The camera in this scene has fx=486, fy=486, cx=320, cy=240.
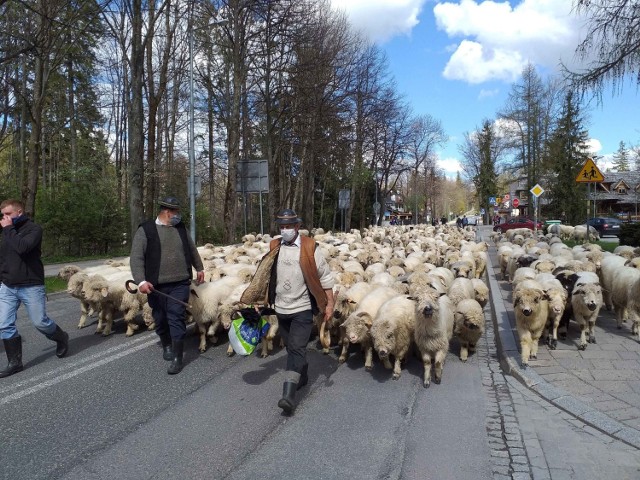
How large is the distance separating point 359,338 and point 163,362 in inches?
102

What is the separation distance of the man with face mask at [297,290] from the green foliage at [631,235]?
16925 millimetres

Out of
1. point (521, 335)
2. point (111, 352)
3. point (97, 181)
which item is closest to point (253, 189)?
point (97, 181)

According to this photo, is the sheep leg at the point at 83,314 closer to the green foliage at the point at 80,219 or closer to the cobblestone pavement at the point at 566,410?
the cobblestone pavement at the point at 566,410

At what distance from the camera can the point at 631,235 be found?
18344 millimetres

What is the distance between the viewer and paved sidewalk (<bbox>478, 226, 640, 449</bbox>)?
452cm

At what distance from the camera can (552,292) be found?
7.03 metres

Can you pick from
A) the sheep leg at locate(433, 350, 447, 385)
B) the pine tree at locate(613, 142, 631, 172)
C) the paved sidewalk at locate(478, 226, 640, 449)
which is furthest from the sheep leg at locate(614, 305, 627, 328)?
the pine tree at locate(613, 142, 631, 172)

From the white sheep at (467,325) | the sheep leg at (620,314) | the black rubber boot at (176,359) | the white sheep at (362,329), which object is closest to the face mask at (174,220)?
the black rubber boot at (176,359)

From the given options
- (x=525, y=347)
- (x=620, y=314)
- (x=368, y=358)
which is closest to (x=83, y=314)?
(x=368, y=358)

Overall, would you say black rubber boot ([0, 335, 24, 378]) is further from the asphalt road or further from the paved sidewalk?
the paved sidewalk

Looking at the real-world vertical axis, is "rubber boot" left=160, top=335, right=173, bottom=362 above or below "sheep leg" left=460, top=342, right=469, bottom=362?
above

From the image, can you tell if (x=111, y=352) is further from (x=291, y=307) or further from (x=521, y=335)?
(x=521, y=335)

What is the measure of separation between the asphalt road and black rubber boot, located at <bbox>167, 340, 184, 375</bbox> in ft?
0.34

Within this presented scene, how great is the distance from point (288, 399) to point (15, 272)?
374 cm
